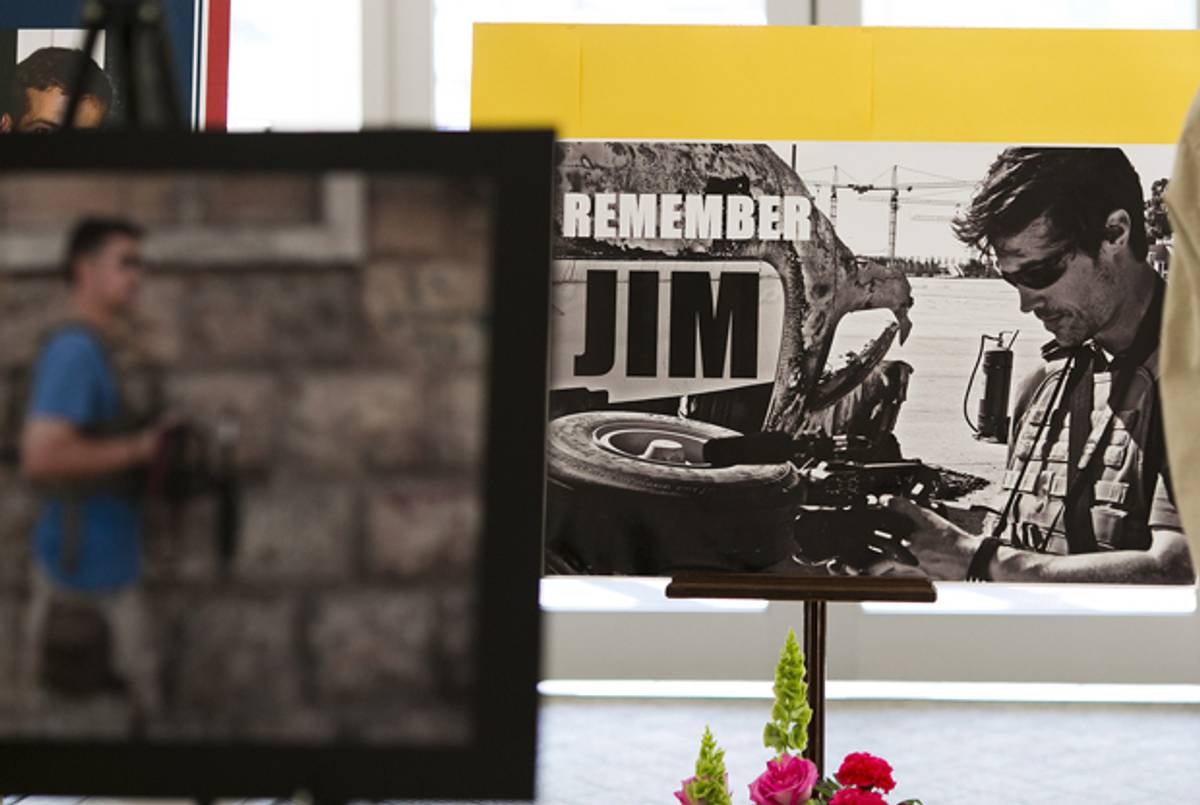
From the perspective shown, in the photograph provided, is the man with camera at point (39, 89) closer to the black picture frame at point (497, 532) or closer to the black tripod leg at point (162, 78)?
the black tripod leg at point (162, 78)

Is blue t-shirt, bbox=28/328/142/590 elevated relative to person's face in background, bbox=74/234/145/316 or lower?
lower

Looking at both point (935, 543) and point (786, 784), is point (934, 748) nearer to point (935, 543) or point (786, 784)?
point (935, 543)

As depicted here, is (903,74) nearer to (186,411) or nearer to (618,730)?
(618,730)

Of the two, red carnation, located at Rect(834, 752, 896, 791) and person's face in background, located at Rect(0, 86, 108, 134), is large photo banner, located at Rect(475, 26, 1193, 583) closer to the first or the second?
person's face in background, located at Rect(0, 86, 108, 134)

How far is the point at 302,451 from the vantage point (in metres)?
0.69

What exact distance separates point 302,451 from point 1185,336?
86cm

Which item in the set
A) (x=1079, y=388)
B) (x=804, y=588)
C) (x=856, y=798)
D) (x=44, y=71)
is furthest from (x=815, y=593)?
(x=44, y=71)

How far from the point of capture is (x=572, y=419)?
288 cm

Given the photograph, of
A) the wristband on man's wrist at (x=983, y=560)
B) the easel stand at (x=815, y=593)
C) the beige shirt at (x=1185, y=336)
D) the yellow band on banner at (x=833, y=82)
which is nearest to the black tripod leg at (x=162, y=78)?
the beige shirt at (x=1185, y=336)

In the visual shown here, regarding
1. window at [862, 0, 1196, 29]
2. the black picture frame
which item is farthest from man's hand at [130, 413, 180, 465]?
window at [862, 0, 1196, 29]

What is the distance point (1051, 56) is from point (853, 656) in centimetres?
189

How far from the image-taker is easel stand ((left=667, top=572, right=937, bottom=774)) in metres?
→ 2.12

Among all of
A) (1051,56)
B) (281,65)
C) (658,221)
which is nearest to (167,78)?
(658,221)

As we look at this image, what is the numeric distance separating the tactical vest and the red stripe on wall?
68.7 inches
